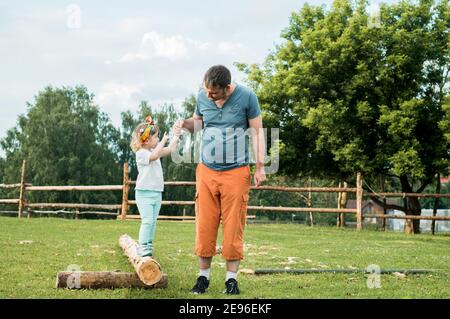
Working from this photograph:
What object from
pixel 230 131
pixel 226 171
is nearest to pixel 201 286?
pixel 226 171

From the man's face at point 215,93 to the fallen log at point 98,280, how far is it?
1.73m

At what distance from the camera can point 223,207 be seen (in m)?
4.92

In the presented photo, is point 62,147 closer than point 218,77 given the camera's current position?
No

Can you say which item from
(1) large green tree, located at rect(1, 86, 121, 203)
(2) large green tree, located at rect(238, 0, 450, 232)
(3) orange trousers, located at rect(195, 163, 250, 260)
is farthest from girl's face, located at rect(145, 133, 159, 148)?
(1) large green tree, located at rect(1, 86, 121, 203)

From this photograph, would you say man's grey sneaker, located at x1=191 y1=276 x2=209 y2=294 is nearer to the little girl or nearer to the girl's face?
the little girl

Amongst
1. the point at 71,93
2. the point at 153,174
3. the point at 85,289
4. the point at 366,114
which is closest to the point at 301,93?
the point at 366,114

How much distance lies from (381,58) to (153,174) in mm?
18180

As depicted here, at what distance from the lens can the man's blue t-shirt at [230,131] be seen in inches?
194

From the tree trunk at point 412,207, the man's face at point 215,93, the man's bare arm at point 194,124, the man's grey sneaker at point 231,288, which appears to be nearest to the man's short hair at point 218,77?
the man's face at point 215,93

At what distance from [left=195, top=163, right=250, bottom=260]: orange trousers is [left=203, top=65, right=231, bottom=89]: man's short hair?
72 centimetres

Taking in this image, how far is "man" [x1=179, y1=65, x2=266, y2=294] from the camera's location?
16.0 ft

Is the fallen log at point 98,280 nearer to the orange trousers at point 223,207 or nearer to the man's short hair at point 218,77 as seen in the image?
the orange trousers at point 223,207

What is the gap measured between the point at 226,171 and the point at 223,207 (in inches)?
12.1

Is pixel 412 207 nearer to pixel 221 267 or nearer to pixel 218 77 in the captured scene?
pixel 221 267
